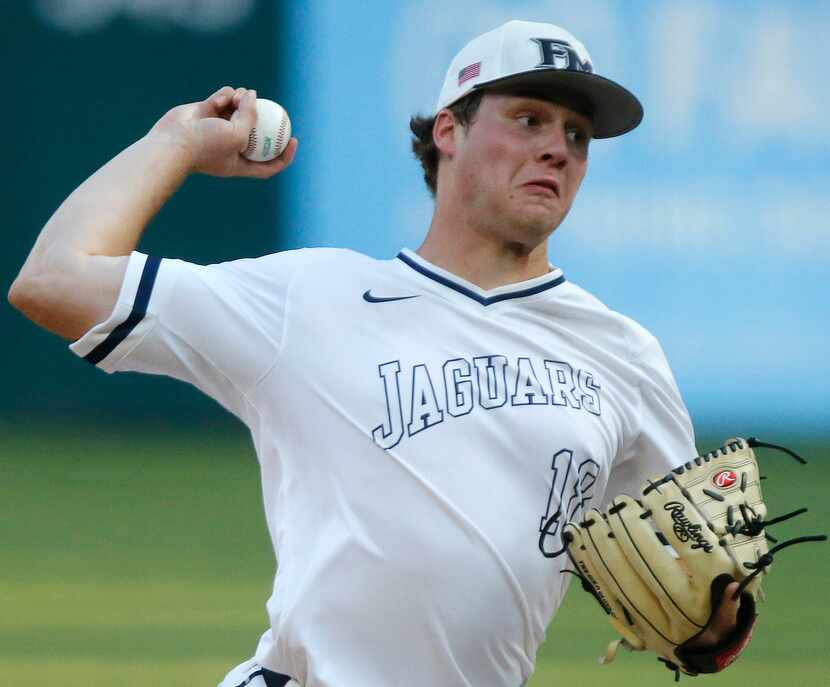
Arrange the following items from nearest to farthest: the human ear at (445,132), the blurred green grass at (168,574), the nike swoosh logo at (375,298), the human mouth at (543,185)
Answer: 1. the nike swoosh logo at (375,298)
2. the human mouth at (543,185)
3. the human ear at (445,132)
4. the blurred green grass at (168,574)

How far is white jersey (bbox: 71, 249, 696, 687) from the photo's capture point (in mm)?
3070

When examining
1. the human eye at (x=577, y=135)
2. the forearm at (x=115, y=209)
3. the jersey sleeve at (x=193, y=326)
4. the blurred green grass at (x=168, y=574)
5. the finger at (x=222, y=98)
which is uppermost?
the finger at (x=222, y=98)

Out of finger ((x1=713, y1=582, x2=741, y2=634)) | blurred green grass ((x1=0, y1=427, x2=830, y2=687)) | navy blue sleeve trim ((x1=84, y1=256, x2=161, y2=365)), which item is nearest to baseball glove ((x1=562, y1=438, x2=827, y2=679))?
finger ((x1=713, y1=582, x2=741, y2=634))

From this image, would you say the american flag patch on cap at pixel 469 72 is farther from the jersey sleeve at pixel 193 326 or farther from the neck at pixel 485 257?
the jersey sleeve at pixel 193 326

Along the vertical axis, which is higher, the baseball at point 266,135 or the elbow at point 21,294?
the baseball at point 266,135

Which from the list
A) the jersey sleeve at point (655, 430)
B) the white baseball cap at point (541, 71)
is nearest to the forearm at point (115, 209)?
the white baseball cap at point (541, 71)

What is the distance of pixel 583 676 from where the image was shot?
5.89 meters

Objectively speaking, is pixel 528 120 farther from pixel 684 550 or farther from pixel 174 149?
pixel 684 550

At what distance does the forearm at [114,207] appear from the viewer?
3119mm

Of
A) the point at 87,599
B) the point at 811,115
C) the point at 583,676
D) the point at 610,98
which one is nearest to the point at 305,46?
the point at 811,115

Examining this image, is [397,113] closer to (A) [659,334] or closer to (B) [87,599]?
(A) [659,334]

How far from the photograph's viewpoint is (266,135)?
348cm

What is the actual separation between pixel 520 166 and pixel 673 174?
7.14 m

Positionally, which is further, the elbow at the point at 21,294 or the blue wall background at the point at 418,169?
the blue wall background at the point at 418,169
